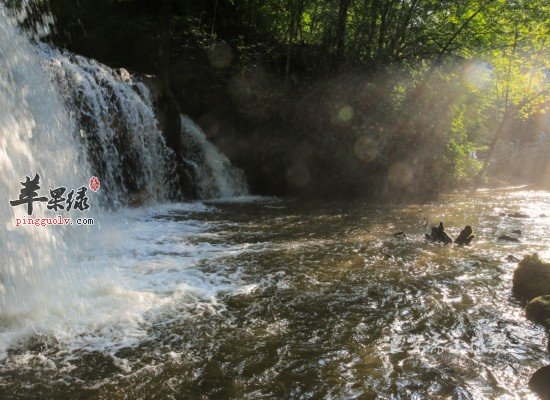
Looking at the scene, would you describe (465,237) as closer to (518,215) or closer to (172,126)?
(518,215)

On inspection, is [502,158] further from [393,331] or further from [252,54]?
[393,331]

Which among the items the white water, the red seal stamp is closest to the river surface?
the white water

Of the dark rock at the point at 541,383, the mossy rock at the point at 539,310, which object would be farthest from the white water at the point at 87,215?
the mossy rock at the point at 539,310

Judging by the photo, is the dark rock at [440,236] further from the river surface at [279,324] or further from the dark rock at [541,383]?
the dark rock at [541,383]

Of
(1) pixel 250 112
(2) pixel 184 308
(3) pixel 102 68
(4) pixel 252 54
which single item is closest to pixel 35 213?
(2) pixel 184 308

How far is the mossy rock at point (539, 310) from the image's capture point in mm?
5373

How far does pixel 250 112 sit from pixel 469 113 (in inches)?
530

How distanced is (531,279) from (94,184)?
9948mm

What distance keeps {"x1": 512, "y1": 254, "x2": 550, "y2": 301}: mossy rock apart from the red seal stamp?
380 inches

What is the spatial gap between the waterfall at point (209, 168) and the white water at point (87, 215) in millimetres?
143

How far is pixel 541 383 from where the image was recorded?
12.9 ft

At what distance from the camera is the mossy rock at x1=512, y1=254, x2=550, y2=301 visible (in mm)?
6074

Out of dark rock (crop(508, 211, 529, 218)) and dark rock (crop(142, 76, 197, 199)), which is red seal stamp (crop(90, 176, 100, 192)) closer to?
dark rock (crop(142, 76, 197, 199))

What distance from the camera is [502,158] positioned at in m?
28.4
